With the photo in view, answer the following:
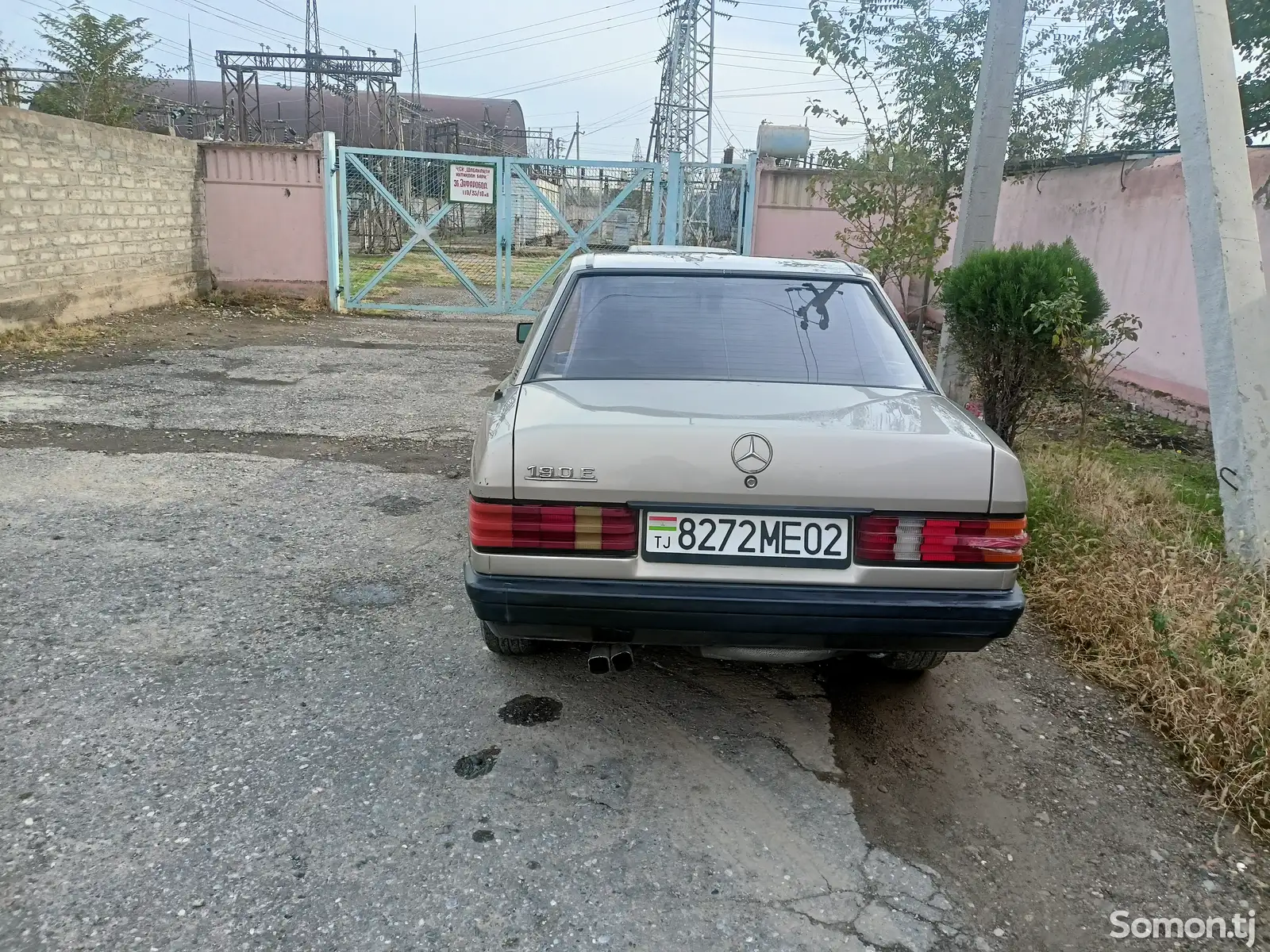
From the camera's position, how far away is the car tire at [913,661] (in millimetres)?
3174

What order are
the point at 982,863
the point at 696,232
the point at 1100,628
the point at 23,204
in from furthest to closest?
the point at 696,232 < the point at 23,204 < the point at 1100,628 < the point at 982,863

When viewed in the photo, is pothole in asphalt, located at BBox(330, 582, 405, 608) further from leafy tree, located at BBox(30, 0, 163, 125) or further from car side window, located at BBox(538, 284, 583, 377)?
leafy tree, located at BBox(30, 0, 163, 125)

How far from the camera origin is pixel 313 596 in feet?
12.7

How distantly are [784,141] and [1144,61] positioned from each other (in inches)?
281

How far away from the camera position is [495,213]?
1241cm

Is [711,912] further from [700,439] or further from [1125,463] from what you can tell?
[1125,463]

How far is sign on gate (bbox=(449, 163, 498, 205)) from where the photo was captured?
1212 centimetres

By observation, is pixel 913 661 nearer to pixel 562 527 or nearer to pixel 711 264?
pixel 562 527

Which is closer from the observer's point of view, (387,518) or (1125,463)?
(387,518)

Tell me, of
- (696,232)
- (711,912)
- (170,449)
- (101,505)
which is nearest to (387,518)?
(101,505)

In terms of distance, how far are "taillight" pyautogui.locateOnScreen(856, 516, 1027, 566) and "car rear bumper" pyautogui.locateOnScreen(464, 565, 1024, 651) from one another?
99 mm

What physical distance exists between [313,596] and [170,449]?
8.91ft

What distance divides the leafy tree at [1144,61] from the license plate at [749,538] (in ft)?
18.0

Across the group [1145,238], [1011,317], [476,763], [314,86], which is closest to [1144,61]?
[1145,238]
